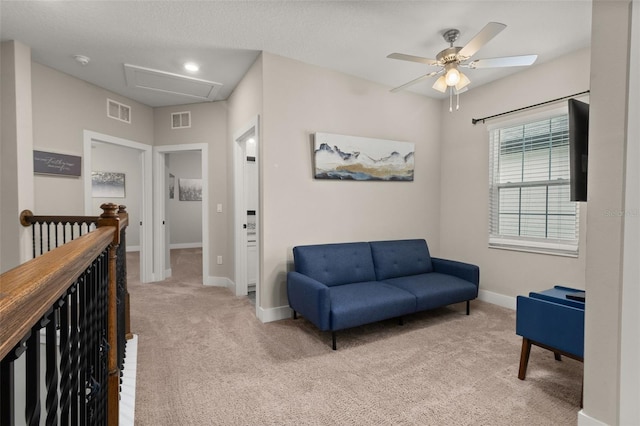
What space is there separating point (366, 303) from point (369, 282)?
59 centimetres

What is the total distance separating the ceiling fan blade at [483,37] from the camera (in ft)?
6.38

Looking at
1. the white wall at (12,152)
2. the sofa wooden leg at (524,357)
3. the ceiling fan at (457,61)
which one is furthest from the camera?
the white wall at (12,152)

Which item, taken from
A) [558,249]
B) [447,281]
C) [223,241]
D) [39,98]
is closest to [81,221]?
[39,98]

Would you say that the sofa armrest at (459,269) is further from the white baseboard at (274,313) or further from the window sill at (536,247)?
the white baseboard at (274,313)

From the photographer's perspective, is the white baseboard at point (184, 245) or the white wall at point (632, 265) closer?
the white wall at point (632, 265)

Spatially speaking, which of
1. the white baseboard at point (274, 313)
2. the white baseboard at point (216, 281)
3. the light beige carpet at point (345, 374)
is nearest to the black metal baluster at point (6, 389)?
the light beige carpet at point (345, 374)

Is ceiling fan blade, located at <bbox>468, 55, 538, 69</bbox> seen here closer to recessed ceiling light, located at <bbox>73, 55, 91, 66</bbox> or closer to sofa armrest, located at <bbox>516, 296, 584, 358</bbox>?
sofa armrest, located at <bbox>516, 296, 584, 358</bbox>

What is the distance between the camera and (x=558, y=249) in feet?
10.8

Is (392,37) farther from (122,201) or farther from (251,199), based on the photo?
(122,201)

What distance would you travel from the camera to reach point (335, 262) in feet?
10.7

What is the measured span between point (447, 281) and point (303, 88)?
2.67m

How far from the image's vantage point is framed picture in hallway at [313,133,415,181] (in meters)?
3.47

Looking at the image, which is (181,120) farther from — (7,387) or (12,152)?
(7,387)

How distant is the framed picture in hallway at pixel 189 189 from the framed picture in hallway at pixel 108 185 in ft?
4.42
